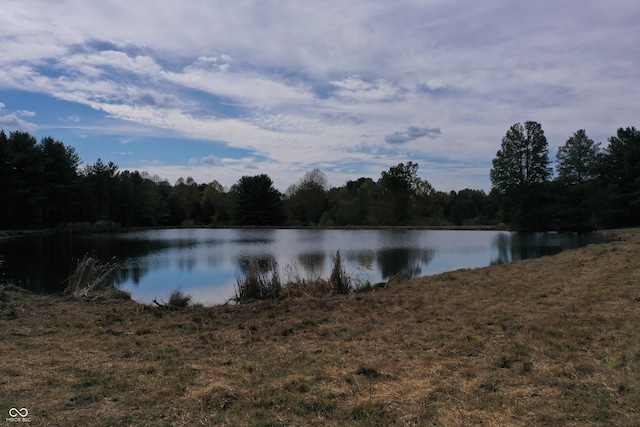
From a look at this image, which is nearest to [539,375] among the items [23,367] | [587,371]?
[587,371]

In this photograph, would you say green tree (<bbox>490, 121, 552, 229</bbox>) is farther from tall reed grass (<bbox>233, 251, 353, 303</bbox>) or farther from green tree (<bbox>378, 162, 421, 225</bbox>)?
tall reed grass (<bbox>233, 251, 353, 303</bbox>)

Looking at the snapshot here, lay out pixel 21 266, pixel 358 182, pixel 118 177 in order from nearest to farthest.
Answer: pixel 21 266 < pixel 118 177 < pixel 358 182

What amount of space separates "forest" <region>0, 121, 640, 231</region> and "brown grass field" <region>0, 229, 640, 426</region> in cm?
3802

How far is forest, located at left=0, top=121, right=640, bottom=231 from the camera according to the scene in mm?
39906

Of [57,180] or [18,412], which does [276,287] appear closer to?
[18,412]

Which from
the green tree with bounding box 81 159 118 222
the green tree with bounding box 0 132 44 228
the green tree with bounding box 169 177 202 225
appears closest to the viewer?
the green tree with bounding box 0 132 44 228

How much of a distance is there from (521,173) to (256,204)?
116ft

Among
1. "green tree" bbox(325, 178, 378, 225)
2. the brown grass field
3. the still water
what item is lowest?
the still water

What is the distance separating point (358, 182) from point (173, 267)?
211ft

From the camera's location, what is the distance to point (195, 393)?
390cm

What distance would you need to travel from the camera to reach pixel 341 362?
4.82 metres

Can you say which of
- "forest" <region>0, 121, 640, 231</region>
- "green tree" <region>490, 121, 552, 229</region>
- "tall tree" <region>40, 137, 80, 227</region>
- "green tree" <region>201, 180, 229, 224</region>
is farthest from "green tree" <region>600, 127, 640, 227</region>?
"tall tree" <region>40, 137, 80, 227</region>

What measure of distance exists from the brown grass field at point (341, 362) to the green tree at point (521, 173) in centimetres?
3869

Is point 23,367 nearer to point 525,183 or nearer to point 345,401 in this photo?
point 345,401
